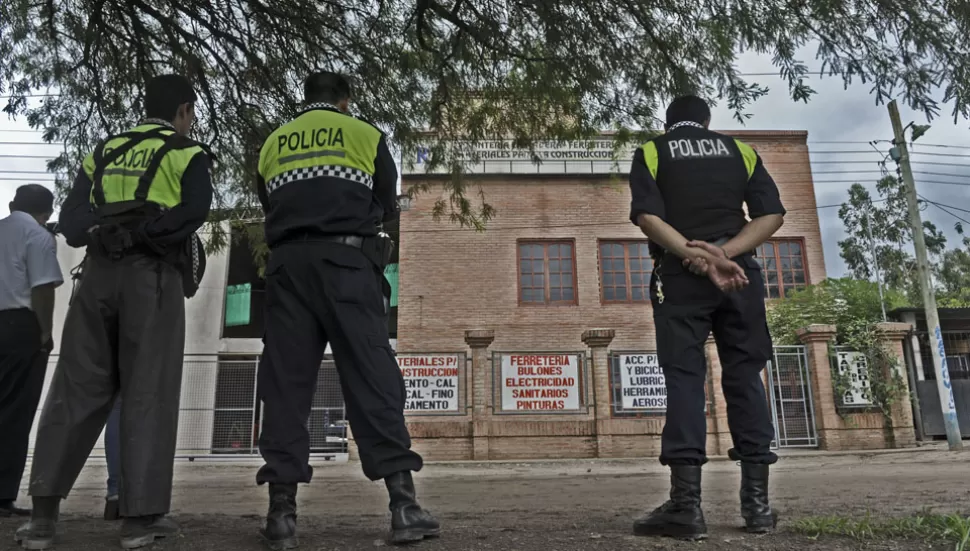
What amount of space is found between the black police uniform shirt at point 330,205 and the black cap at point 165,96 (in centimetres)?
64

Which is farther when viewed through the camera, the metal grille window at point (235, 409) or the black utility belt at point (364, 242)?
the metal grille window at point (235, 409)

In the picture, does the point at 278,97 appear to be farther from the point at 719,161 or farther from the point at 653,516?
the point at 653,516

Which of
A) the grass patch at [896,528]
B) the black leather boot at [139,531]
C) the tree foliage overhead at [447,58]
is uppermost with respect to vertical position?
the tree foliage overhead at [447,58]

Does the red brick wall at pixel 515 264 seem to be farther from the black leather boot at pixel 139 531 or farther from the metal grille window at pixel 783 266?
the black leather boot at pixel 139 531

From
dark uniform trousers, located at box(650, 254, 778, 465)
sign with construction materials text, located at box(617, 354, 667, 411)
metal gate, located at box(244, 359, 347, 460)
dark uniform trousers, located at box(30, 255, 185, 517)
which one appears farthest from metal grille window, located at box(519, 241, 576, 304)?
dark uniform trousers, located at box(30, 255, 185, 517)

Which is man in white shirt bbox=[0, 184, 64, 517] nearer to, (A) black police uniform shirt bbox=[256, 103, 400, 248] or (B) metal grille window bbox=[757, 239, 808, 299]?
(A) black police uniform shirt bbox=[256, 103, 400, 248]

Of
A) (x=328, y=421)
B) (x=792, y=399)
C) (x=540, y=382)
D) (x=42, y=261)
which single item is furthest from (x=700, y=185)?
(x=328, y=421)

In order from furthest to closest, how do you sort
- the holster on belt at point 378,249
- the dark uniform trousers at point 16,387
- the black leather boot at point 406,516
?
the dark uniform trousers at point 16,387 → the holster on belt at point 378,249 → the black leather boot at point 406,516

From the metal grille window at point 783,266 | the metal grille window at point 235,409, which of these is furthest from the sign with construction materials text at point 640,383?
the metal grille window at point 235,409

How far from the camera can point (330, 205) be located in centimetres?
269

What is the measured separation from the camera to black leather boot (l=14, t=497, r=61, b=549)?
2.47 meters

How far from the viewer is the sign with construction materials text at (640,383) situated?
12969mm

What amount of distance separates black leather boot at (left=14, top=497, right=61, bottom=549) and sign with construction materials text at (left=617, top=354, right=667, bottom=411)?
1136cm

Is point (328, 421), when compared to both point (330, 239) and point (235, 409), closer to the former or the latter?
point (235, 409)
